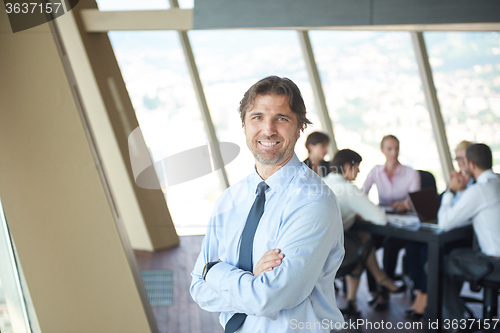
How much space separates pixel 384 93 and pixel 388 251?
2.27 metres

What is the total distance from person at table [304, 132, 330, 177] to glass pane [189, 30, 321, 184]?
0.30ft

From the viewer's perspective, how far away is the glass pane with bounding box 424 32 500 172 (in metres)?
5.20

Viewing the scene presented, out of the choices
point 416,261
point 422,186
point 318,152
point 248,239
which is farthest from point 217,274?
point 422,186

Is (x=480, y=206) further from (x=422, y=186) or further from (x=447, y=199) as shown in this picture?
(x=422, y=186)

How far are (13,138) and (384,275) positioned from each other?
277 cm

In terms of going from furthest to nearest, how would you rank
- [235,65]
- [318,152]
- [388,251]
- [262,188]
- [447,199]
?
[388,251] → [447,199] → [318,152] → [235,65] → [262,188]

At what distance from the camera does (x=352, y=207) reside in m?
2.97

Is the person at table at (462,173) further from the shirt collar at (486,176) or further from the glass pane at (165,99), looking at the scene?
the glass pane at (165,99)

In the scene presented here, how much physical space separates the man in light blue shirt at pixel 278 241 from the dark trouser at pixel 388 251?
242 centimetres

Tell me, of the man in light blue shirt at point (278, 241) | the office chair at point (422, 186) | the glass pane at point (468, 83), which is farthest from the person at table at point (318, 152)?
the glass pane at point (468, 83)

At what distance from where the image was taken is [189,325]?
2609 millimetres

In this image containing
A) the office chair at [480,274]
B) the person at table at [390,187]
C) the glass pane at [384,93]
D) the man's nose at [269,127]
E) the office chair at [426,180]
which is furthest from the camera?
the glass pane at [384,93]

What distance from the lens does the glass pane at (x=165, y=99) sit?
→ 2229 mm

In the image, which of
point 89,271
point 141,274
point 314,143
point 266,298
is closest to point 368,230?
point 314,143
